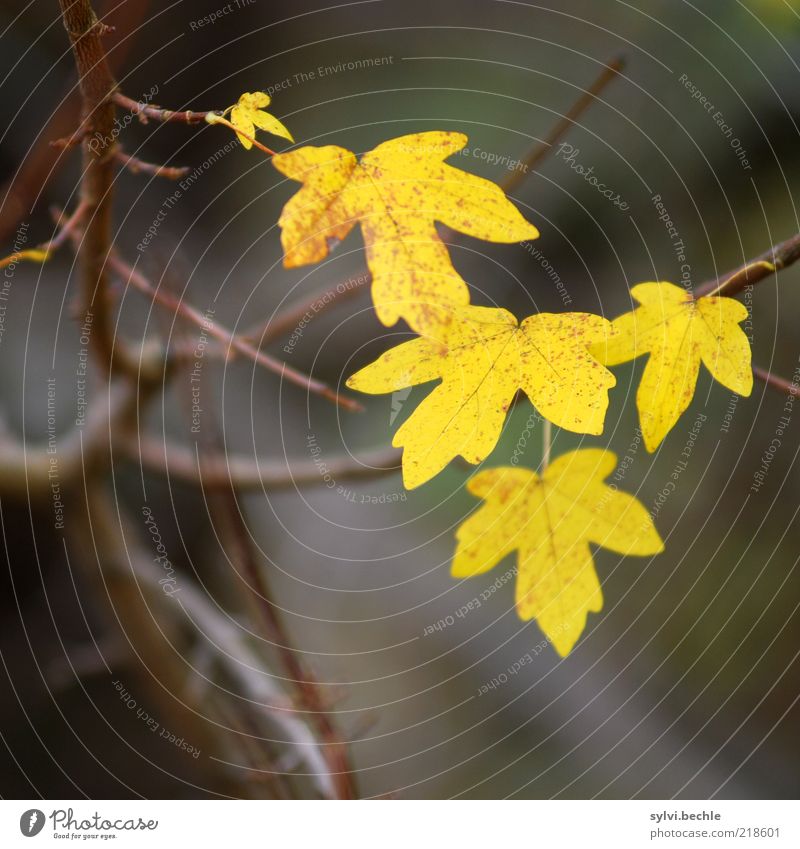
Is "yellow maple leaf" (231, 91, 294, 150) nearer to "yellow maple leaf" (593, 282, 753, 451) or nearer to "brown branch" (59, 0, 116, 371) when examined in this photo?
"brown branch" (59, 0, 116, 371)

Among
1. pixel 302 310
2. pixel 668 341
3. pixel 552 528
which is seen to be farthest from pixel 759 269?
pixel 302 310

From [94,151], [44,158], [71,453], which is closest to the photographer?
[94,151]

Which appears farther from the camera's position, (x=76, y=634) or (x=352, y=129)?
(x=76, y=634)

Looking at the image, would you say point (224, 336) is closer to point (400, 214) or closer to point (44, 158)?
point (400, 214)

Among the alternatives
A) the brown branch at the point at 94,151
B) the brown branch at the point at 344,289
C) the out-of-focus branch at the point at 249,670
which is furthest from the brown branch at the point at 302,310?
the out-of-focus branch at the point at 249,670

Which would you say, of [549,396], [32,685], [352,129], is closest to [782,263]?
[549,396]
